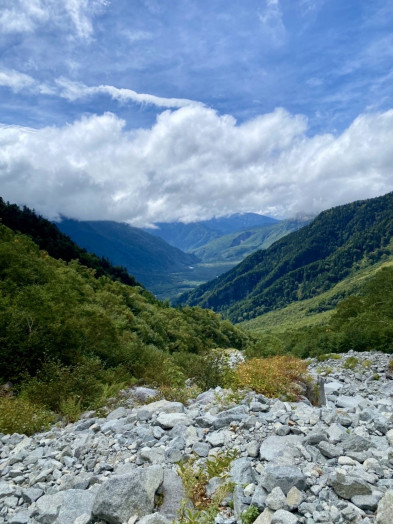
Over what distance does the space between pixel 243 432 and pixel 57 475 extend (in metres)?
4.53

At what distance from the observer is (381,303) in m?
48.9

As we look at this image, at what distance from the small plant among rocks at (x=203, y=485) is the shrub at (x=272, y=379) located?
5.33m

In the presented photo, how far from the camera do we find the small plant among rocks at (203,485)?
6.23 meters

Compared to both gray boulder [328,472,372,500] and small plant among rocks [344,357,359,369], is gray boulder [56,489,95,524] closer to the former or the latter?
gray boulder [328,472,372,500]

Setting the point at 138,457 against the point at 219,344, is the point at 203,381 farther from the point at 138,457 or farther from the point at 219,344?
the point at 219,344

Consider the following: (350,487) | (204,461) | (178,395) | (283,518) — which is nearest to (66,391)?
(178,395)

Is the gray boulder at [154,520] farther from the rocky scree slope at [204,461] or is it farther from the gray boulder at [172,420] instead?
the gray boulder at [172,420]

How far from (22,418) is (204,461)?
789 cm

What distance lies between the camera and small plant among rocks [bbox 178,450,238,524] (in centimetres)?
623

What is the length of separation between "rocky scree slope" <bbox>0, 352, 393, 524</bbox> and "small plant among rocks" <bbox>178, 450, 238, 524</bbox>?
13 centimetres

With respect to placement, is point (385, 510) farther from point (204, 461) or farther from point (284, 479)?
point (204, 461)

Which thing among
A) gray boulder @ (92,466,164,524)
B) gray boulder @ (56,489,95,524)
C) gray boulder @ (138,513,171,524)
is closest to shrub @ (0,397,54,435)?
gray boulder @ (56,489,95,524)

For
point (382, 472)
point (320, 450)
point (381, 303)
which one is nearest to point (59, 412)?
point (320, 450)

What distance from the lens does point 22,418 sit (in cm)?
1259
